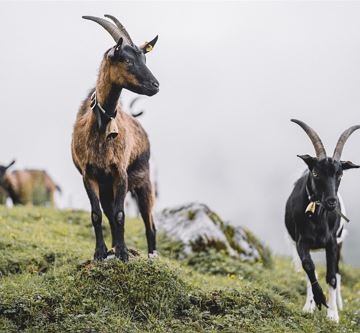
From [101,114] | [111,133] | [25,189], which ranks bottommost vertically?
[25,189]

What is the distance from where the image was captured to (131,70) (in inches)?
299

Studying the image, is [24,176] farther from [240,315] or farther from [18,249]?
[240,315]

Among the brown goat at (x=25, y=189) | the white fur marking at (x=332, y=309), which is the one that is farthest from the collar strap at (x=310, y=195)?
the brown goat at (x=25, y=189)

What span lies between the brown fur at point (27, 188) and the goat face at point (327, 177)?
11.8m

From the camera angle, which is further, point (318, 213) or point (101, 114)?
point (318, 213)

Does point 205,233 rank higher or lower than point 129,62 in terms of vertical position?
lower

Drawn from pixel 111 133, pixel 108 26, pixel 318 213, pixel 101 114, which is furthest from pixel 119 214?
pixel 318 213

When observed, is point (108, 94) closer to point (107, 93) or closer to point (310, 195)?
point (107, 93)

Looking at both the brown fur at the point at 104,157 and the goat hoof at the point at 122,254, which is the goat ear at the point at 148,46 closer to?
the brown fur at the point at 104,157

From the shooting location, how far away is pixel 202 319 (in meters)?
7.64

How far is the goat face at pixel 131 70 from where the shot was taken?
754 cm

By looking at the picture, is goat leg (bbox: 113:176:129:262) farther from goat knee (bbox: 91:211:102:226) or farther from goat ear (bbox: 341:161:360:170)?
goat ear (bbox: 341:161:360:170)

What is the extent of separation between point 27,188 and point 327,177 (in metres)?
12.8

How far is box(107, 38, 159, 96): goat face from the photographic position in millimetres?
7535
